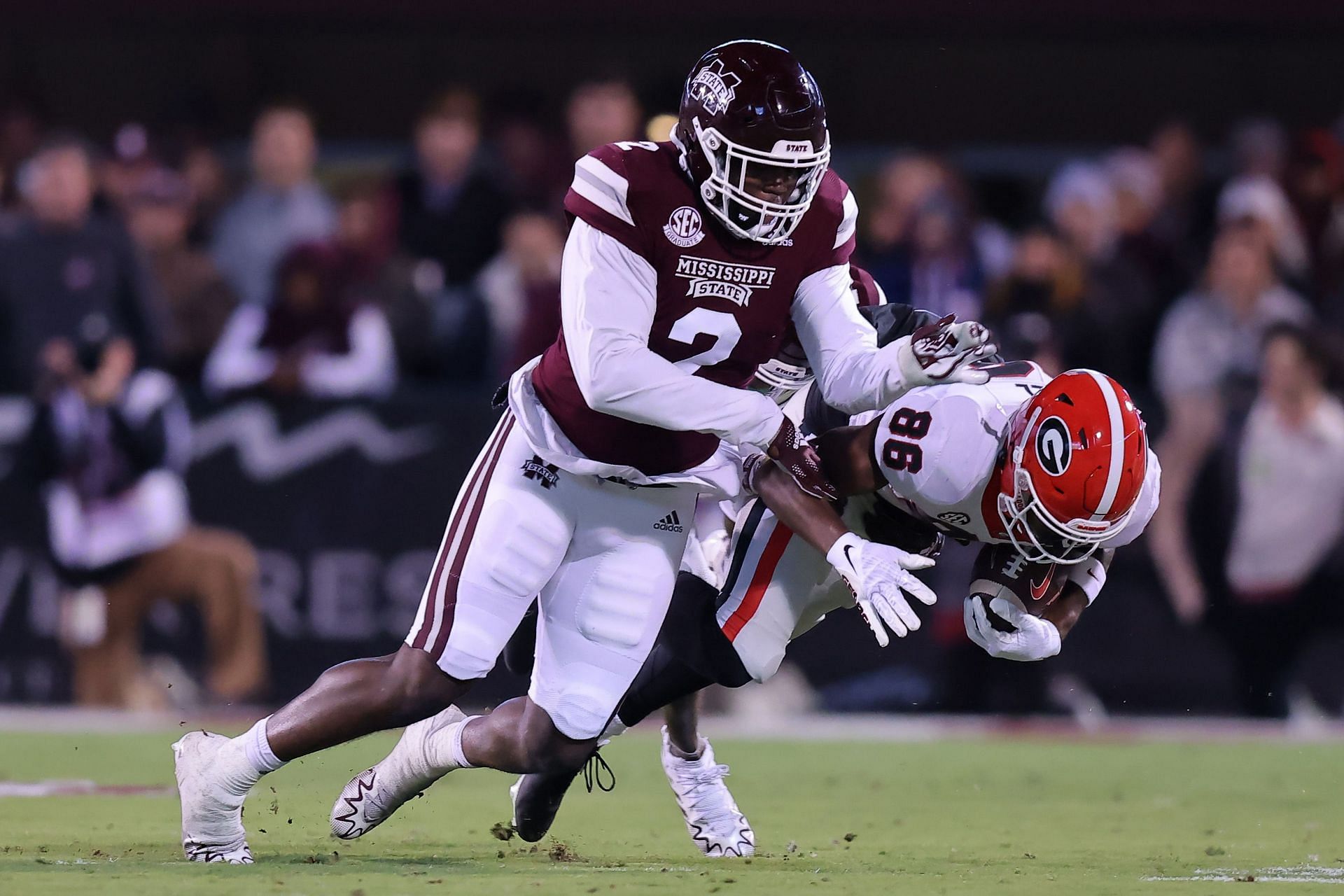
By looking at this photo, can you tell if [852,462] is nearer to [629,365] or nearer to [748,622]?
[748,622]

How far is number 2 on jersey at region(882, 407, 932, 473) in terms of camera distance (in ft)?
17.5

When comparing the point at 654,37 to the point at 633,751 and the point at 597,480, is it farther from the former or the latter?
the point at 597,480

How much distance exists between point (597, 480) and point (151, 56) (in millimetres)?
8483

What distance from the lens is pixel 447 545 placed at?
5.35 meters

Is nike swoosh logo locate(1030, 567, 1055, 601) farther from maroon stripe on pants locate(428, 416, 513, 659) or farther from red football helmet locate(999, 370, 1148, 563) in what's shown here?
maroon stripe on pants locate(428, 416, 513, 659)

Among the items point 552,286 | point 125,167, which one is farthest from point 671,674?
point 125,167

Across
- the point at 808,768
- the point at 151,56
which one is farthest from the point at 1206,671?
the point at 151,56

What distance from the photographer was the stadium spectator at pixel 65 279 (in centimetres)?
961

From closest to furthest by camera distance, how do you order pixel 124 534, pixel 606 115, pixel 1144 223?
pixel 124 534
pixel 606 115
pixel 1144 223

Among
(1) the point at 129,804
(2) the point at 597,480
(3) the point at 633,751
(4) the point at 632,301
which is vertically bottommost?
(3) the point at 633,751

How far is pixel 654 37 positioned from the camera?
12.6 metres

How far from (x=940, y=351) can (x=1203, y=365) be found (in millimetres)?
5182

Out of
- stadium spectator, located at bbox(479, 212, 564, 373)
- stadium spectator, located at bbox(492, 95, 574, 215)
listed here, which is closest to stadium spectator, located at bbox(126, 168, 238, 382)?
stadium spectator, located at bbox(479, 212, 564, 373)

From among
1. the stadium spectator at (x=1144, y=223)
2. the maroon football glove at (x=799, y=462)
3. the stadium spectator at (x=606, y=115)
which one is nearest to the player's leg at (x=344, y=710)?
the maroon football glove at (x=799, y=462)
